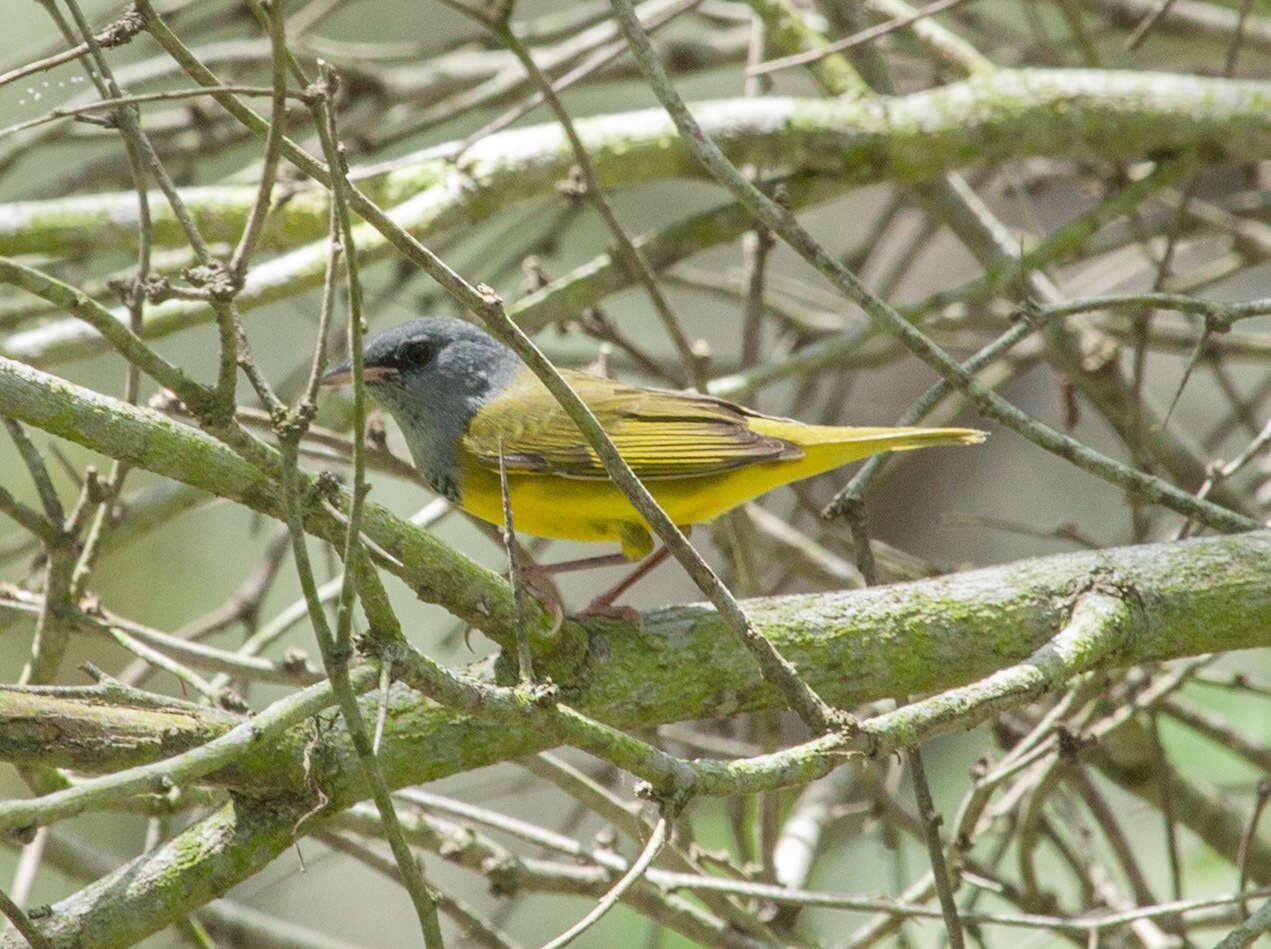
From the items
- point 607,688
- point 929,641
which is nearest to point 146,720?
point 607,688

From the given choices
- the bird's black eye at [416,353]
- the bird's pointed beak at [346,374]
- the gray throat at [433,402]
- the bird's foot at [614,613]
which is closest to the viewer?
the bird's foot at [614,613]

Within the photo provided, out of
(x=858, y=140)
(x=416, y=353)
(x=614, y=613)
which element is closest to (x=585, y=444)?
(x=416, y=353)

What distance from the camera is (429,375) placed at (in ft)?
13.2

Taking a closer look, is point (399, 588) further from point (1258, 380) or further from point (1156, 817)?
point (1258, 380)

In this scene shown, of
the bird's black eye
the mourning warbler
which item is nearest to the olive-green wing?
the mourning warbler

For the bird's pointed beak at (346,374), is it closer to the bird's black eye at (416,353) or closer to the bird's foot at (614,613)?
the bird's black eye at (416,353)

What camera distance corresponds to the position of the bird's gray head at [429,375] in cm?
396

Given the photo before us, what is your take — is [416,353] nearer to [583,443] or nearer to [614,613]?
[583,443]

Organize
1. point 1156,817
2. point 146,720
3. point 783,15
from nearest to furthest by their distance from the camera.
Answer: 1. point 146,720
2. point 783,15
3. point 1156,817

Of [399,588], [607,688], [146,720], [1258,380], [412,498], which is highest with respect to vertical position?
[1258,380]

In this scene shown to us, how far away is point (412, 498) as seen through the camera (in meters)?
7.28

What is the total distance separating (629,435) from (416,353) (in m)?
0.71

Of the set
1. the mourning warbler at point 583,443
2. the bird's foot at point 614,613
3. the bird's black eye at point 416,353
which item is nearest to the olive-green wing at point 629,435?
the mourning warbler at point 583,443

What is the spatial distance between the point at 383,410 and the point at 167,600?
3470 mm
